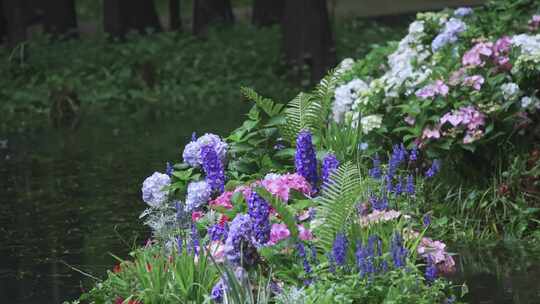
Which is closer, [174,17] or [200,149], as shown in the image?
[200,149]

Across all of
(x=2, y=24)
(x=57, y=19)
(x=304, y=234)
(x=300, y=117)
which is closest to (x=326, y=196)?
(x=304, y=234)

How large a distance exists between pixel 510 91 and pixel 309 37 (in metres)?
11.2

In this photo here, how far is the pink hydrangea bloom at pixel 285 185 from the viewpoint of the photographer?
20.6 ft

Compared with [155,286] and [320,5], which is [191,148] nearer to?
[155,286]

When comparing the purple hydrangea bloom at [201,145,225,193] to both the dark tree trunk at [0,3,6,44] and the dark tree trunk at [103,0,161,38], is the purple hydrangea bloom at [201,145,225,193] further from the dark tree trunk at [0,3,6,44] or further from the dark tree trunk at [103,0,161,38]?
the dark tree trunk at [0,3,6,44]

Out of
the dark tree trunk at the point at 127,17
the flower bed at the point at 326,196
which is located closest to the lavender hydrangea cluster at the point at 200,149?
the flower bed at the point at 326,196

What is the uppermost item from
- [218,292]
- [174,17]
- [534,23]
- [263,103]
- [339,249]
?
[534,23]

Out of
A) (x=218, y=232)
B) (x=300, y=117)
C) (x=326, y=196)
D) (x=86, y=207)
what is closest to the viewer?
(x=218, y=232)

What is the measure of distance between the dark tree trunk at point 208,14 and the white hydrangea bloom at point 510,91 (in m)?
15.8

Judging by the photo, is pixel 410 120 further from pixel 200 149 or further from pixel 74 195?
pixel 74 195

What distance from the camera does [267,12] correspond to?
83.1 feet

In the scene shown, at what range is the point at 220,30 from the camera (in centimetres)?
2377

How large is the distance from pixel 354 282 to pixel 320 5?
1432cm

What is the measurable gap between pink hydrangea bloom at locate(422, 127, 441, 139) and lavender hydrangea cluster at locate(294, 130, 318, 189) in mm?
2257
